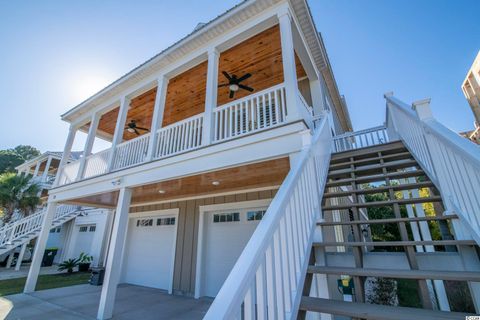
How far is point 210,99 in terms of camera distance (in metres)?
4.45

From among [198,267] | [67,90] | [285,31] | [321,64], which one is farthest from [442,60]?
[67,90]

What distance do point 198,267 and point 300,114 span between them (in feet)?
16.2

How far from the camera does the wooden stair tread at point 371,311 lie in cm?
138

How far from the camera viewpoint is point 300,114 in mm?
3453

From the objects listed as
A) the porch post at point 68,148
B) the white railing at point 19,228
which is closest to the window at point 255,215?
the porch post at point 68,148

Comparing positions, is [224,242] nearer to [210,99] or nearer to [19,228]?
[210,99]

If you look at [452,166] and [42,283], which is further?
[42,283]

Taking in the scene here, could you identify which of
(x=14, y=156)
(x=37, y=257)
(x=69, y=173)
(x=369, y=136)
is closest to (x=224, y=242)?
(x=369, y=136)

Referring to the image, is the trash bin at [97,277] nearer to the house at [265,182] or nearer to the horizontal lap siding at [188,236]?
the house at [265,182]

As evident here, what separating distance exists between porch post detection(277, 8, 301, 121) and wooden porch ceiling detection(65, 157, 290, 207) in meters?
0.81

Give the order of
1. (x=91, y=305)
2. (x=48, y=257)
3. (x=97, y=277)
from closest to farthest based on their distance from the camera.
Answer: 1. (x=91, y=305)
2. (x=97, y=277)
3. (x=48, y=257)

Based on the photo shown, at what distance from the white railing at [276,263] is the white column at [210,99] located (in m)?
2.37

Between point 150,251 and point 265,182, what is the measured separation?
5.00 metres

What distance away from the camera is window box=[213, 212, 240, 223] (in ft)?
19.8
